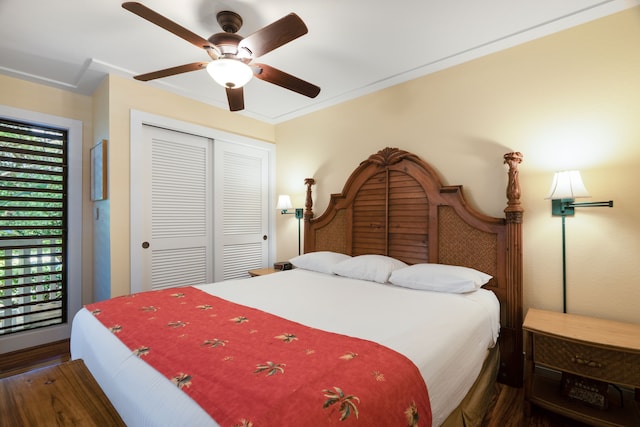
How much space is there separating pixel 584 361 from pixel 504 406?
0.57 metres

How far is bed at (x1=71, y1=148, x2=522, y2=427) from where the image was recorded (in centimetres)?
91

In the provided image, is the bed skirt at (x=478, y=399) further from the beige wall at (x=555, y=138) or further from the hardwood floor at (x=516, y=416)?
the beige wall at (x=555, y=138)

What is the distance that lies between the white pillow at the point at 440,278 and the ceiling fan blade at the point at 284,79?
150 cm

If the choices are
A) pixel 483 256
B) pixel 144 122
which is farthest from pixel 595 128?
pixel 144 122

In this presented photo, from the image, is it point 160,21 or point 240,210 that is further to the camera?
point 240,210

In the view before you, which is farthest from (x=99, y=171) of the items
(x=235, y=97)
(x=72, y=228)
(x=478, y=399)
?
(x=478, y=399)

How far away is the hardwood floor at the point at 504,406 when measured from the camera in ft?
5.57

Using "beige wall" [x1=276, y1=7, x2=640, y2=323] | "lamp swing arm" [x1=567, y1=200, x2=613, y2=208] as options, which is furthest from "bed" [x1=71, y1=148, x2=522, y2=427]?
"lamp swing arm" [x1=567, y1=200, x2=613, y2=208]

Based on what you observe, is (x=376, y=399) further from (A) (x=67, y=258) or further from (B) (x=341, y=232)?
(A) (x=67, y=258)

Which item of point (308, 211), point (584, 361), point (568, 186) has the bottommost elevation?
point (584, 361)

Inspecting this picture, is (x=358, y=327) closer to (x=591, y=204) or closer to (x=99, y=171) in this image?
(x=591, y=204)

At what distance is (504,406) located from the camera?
185 cm

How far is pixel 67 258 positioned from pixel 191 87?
2100 mm

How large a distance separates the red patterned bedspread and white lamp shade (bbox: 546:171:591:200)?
1.54 metres
